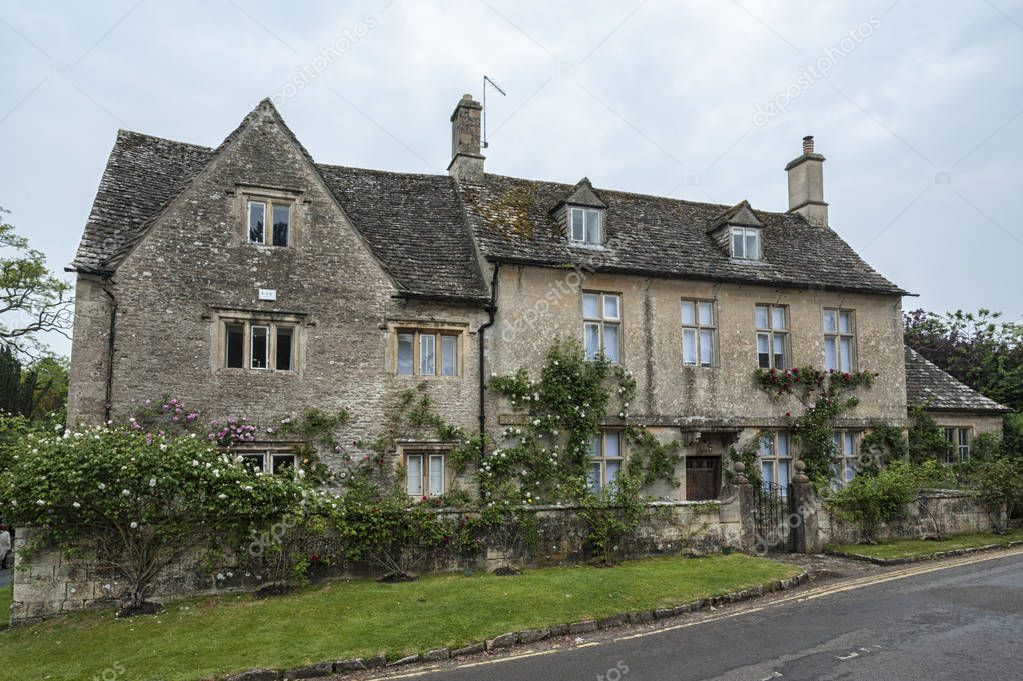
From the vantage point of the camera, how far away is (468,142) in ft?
74.2

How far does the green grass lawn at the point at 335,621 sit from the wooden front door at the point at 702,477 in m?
6.53

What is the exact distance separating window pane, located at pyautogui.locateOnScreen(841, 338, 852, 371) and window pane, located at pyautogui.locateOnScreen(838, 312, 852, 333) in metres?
0.31

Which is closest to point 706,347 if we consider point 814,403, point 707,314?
point 707,314

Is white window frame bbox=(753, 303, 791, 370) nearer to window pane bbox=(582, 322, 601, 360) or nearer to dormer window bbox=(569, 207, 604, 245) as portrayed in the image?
window pane bbox=(582, 322, 601, 360)

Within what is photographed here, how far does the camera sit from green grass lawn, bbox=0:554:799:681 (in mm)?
9719

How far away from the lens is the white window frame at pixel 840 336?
22.7 m

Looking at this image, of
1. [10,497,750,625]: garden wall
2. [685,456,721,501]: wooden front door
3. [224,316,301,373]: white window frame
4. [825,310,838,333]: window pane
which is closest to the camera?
[10,497,750,625]: garden wall

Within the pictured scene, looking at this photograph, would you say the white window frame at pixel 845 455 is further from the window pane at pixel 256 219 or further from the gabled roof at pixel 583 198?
the window pane at pixel 256 219

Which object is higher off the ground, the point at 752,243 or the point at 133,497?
the point at 752,243

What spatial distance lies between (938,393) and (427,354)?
57.5 feet

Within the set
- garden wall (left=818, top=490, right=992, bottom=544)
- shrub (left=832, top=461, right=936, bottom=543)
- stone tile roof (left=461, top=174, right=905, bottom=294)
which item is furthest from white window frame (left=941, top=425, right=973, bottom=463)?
shrub (left=832, top=461, right=936, bottom=543)

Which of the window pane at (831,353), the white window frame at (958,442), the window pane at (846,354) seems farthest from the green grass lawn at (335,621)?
the white window frame at (958,442)

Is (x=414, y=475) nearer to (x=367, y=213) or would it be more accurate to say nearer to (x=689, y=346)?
(x=367, y=213)

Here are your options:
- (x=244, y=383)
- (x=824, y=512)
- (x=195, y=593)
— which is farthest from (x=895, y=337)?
(x=195, y=593)
